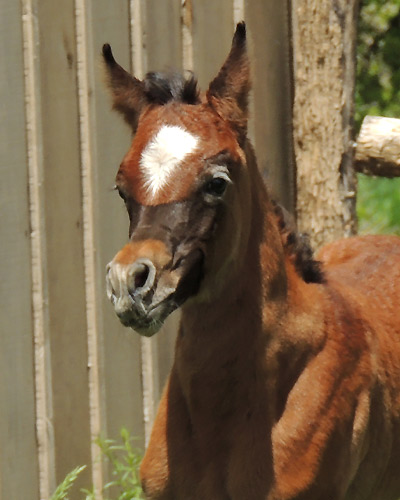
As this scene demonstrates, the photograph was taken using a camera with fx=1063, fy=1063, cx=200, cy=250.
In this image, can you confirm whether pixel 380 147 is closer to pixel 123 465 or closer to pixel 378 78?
pixel 123 465

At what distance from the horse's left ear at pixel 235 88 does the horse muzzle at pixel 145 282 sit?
0.53m

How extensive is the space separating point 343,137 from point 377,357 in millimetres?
1623

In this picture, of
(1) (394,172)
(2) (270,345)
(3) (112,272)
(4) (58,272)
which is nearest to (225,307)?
(2) (270,345)

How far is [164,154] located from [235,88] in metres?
0.45

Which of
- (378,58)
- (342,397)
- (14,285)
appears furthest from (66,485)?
(378,58)

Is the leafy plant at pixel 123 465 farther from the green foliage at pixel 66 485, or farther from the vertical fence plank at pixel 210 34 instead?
the vertical fence plank at pixel 210 34

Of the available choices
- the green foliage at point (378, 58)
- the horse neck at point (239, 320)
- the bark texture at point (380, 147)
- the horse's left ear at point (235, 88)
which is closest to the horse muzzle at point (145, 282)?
the horse neck at point (239, 320)

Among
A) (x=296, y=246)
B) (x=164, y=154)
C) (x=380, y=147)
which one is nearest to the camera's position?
(x=164, y=154)

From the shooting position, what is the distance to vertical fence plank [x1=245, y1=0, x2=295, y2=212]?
206 inches

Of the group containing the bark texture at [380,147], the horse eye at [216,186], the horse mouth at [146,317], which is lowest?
the horse mouth at [146,317]

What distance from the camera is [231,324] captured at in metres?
3.59

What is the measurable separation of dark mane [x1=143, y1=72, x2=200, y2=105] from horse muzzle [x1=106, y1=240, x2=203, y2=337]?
1.88ft

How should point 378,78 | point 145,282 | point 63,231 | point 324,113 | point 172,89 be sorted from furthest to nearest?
1. point 378,78
2. point 324,113
3. point 63,231
4. point 172,89
5. point 145,282

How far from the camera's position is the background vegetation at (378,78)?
365 inches
